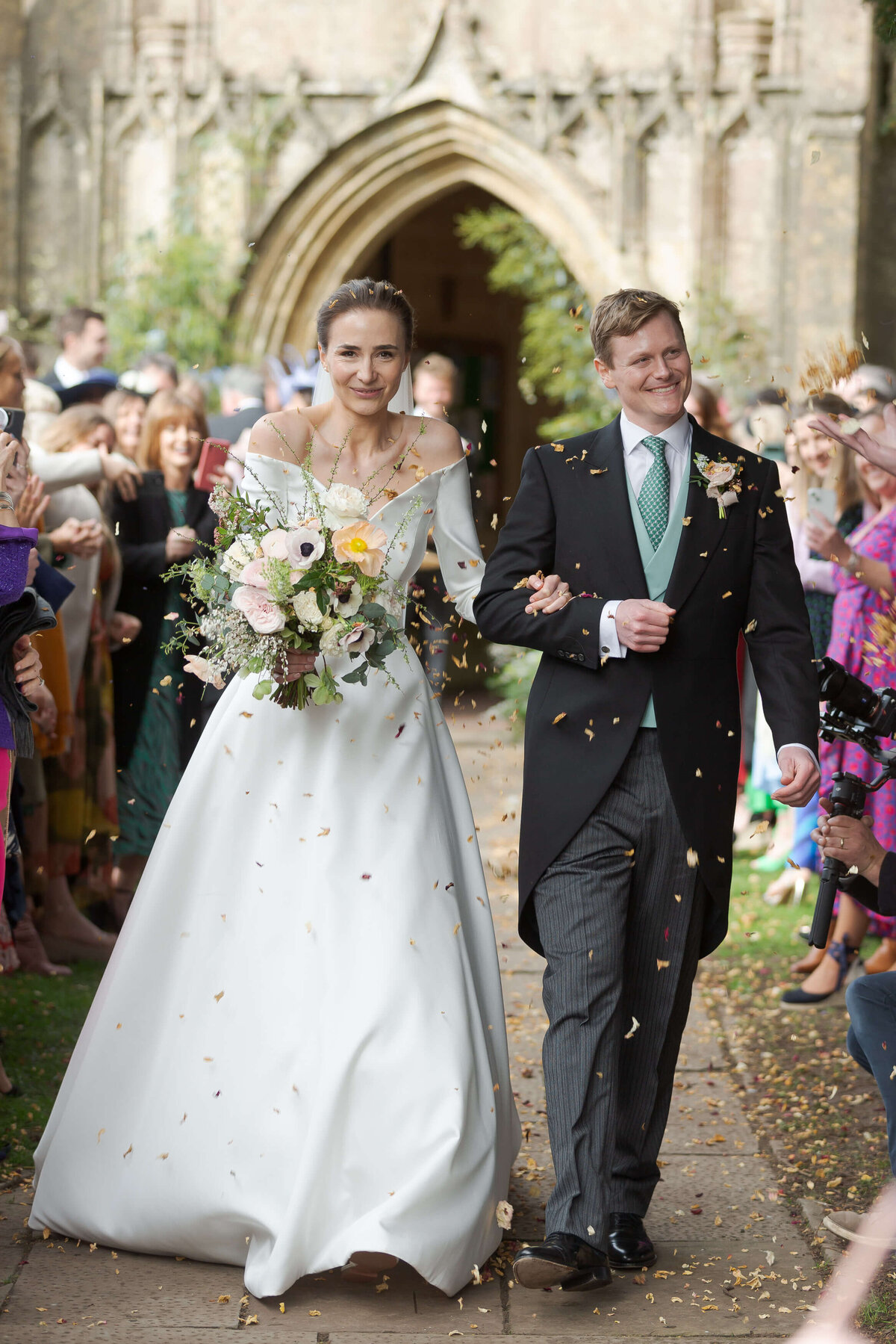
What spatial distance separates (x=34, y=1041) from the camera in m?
5.03

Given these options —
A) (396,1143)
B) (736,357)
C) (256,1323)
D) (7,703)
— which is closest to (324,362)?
(7,703)

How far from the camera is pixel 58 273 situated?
601 inches

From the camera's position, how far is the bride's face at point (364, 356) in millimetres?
3654

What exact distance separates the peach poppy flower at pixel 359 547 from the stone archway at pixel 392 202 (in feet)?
39.7

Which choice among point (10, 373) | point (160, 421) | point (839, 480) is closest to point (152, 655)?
point (160, 421)

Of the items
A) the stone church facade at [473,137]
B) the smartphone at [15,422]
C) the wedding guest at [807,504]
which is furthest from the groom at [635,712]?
→ the stone church facade at [473,137]

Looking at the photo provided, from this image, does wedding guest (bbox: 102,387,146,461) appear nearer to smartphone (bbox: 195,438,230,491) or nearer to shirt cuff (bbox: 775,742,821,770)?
smartphone (bbox: 195,438,230,491)

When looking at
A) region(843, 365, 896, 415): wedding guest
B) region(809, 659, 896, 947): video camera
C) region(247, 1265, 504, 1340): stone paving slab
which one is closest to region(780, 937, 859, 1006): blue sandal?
region(843, 365, 896, 415): wedding guest

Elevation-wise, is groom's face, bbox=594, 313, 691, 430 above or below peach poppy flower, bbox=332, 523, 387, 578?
above

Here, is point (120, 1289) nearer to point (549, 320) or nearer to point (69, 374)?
point (69, 374)

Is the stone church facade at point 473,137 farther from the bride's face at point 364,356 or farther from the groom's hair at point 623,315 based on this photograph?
the groom's hair at point 623,315

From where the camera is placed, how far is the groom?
10.7 feet

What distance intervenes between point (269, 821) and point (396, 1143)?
76 cm

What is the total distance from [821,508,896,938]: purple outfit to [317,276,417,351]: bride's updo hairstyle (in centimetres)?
232
